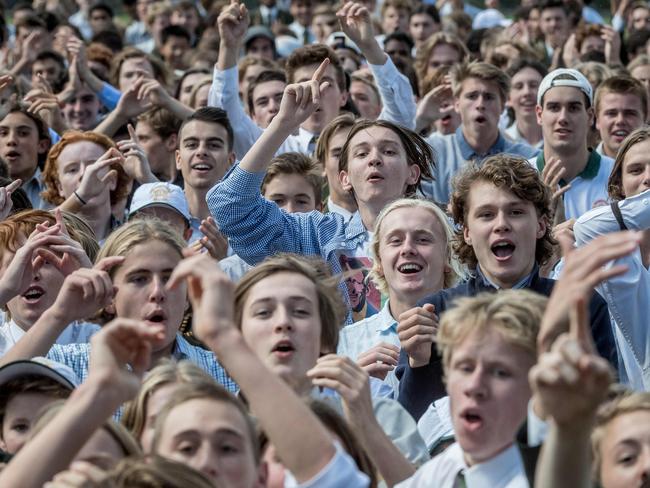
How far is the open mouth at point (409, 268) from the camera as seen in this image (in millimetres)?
6562

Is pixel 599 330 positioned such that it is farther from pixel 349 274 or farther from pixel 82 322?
pixel 82 322

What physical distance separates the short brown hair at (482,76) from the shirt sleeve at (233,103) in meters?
1.52

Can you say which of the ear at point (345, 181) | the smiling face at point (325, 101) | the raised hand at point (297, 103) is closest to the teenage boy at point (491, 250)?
the raised hand at point (297, 103)

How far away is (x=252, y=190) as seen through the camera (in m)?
7.17

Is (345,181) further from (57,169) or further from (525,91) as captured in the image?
(525,91)

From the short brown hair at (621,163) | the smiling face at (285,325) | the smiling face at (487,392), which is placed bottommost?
the smiling face at (487,392)

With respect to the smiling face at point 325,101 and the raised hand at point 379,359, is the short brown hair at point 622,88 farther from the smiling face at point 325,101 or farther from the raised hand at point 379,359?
the raised hand at point 379,359

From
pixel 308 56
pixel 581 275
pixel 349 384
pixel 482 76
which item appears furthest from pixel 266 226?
pixel 581 275

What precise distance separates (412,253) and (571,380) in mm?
3224

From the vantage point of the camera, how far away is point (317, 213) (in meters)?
7.58

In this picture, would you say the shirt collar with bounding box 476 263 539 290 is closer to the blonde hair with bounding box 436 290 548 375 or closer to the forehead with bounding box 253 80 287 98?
the blonde hair with bounding box 436 290 548 375

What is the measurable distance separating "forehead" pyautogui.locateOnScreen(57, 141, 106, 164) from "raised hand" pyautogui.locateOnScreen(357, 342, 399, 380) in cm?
357

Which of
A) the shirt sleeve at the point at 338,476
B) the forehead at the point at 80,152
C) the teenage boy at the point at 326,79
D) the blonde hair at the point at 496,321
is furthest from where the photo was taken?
the teenage boy at the point at 326,79

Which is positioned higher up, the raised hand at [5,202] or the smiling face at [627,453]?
the raised hand at [5,202]
